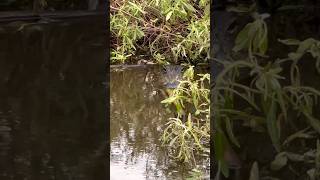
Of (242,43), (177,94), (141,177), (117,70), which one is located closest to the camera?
(242,43)

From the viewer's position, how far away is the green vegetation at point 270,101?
723 mm

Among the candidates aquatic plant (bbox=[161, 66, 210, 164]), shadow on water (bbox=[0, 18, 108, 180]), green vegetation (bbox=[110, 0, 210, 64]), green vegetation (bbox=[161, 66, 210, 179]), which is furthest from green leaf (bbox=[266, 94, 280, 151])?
green vegetation (bbox=[110, 0, 210, 64])

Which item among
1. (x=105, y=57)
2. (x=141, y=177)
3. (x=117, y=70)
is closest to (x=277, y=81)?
(x=105, y=57)

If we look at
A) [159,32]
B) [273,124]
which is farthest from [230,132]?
[159,32]

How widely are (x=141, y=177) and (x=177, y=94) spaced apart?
2.05ft

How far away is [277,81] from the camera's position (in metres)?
0.73

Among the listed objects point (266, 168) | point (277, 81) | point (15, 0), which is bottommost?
point (266, 168)

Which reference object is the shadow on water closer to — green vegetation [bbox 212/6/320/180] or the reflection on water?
green vegetation [bbox 212/6/320/180]

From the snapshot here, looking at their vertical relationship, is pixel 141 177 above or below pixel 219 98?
below

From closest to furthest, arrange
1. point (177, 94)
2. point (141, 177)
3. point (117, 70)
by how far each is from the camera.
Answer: point (141, 177)
point (177, 94)
point (117, 70)

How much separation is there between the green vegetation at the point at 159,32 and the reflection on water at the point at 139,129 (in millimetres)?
257

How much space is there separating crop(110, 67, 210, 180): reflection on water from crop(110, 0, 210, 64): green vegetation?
257mm

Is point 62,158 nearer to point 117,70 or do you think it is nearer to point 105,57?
point 105,57

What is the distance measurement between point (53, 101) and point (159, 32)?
2.50m
